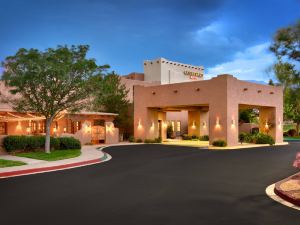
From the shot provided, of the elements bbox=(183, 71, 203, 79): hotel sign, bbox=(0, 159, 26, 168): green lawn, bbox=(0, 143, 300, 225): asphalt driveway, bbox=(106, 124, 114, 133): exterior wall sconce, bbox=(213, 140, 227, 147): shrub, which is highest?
bbox=(183, 71, 203, 79): hotel sign

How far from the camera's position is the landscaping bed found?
304 inches

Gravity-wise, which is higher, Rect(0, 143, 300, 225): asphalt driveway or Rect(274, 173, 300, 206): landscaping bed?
Rect(274, 173, 300, 206): landscaping bed

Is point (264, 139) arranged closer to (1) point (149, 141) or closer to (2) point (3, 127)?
(1) point (149, 141)

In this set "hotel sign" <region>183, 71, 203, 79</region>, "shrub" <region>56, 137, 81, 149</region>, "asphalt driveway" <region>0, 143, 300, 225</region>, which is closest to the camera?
"asphalt driveway" <region>0, 143, 300, 225</region>

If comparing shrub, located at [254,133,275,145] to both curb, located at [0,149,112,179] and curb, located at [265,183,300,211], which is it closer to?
curb, located at [0,149,112,179]

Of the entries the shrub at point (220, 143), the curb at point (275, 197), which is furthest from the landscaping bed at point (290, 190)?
the shrub at point (220, 143)

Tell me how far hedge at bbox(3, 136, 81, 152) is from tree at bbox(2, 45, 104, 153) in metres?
1.26

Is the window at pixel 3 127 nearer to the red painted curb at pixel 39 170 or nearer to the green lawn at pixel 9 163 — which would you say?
the green lawn at pixel 9 163

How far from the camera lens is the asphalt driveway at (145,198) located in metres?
6.47

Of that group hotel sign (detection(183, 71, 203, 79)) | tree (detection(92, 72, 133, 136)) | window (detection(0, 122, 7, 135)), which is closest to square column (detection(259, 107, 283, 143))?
tree (detection(92, 72, 133, 136))

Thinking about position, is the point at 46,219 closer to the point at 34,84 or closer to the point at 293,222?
the point at 293,222

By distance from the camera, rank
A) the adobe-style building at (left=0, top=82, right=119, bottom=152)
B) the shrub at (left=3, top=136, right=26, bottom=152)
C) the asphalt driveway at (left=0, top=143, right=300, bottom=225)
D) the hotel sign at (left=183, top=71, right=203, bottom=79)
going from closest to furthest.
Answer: the asphalt driveway at (left=0, top=143, right=300, bottom=225) < the shrub at (left=3, top=136, right=26, bottom=152) < the adobe-style building at (left=0, top=82, right=119, bottom=152) < the hotel sign at (left=183, top=71, right=203, bottom=79)

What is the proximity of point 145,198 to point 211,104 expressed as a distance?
68.0ft

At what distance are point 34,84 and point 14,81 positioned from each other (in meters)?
1.10
